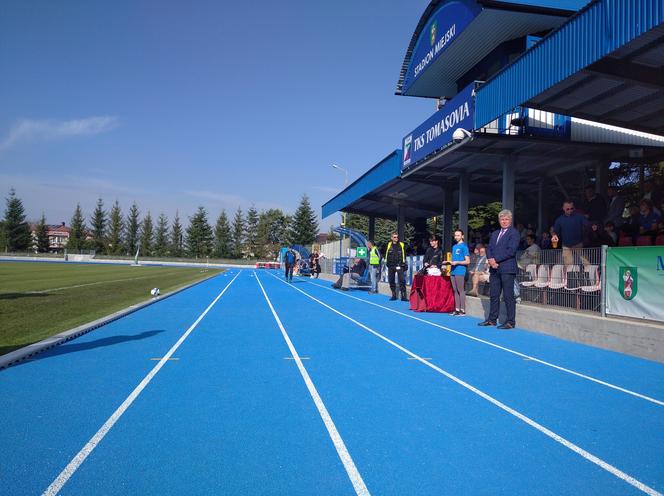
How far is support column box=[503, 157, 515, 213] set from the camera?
1350 centimetres

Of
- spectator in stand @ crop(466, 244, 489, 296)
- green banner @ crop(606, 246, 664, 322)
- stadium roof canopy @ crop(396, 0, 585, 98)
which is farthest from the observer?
stadium roof canopy @ crop(396, 0, 585, 98)

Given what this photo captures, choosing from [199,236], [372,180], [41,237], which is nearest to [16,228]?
[41,237]

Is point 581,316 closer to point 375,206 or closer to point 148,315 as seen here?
point 148,315

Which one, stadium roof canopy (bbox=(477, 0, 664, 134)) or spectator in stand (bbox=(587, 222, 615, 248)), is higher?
stadium roof canopy (bbox=(477, 0, 664, 134))

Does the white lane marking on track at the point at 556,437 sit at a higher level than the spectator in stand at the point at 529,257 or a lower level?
lower

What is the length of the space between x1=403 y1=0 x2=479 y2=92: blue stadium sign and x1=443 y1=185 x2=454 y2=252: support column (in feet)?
15.8

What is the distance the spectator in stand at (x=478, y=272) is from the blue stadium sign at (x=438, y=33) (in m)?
7.30

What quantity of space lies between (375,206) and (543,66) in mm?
19691

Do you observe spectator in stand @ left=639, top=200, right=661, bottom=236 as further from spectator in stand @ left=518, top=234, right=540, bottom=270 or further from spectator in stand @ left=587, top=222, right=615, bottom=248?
spectator in stand @ left=518, top=234, right=540, bottom=270

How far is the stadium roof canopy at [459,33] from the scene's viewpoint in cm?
1387

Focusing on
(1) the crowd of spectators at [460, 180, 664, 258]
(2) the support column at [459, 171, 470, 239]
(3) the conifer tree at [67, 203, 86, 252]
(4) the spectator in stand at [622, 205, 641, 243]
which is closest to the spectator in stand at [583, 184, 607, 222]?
(1) the crowd of spectators at [460, 180, 664, 258]

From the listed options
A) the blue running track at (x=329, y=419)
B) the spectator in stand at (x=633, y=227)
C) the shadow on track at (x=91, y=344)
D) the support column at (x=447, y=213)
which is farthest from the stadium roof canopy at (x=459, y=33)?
the shadow on track at (x=91, y=344)

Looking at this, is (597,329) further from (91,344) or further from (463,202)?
(463,202)

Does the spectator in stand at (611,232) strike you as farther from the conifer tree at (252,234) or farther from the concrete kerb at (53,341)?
the conifer tree at (252,234)
